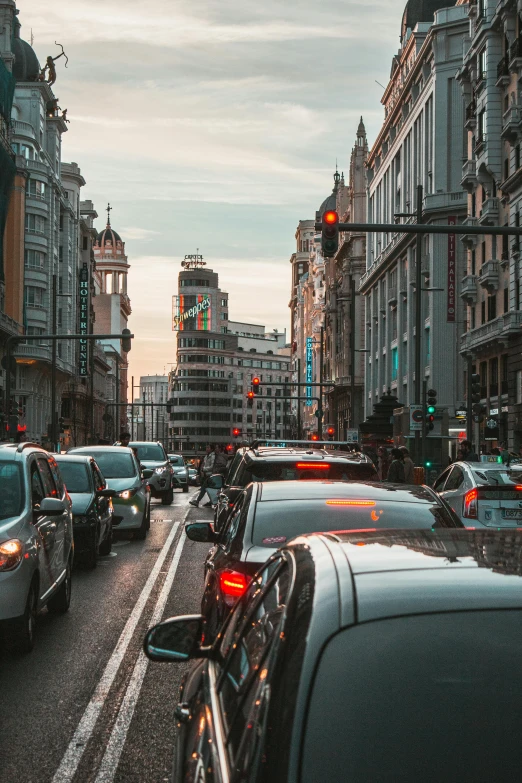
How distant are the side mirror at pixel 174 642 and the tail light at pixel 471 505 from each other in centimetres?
1301

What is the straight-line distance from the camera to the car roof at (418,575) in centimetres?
280

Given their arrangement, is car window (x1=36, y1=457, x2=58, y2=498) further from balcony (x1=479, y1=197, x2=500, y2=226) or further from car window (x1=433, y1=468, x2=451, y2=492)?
balcony (x1=479, y1=197, x2=500, y2=226)

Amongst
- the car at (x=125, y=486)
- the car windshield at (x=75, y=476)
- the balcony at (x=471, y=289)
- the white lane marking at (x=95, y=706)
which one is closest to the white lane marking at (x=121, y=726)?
the white lane marking at (x=95, y=706)

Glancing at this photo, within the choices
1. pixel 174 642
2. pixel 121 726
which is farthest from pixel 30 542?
pixel 174 642

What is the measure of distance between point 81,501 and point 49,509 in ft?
20.0

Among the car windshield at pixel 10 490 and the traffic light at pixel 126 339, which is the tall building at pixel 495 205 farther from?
the car windshield at pixel 10 490

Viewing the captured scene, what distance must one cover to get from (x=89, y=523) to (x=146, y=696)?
8.55m

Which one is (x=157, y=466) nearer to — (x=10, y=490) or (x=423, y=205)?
(x=10, y=490)

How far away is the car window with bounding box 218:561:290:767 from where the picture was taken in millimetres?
2861

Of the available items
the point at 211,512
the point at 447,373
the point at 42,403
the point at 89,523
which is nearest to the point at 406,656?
the point at 89,523

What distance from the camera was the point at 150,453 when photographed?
35.4 metres

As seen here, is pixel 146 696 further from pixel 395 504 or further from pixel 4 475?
pixel 4 475

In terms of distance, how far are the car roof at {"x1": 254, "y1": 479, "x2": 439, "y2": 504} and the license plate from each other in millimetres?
8891

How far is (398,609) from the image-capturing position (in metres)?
2.80
